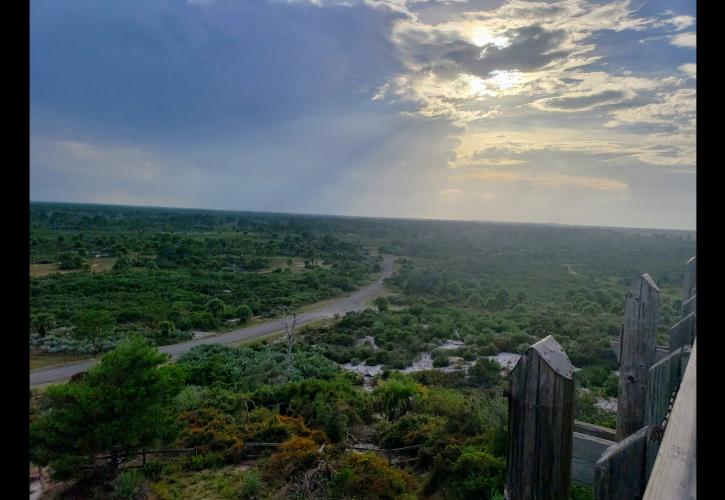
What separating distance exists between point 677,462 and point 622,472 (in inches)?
26.3

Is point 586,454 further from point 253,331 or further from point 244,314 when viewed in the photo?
point 244,314

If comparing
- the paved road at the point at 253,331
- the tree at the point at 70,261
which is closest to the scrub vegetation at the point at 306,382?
the paved road at the point at 253,331

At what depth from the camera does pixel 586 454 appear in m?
2.55

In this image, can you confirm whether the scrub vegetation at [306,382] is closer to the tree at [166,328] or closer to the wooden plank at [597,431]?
the tree at [166,328]

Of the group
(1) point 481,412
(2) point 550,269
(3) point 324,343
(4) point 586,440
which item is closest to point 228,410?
(1) point 481,412

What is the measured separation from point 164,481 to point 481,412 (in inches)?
220

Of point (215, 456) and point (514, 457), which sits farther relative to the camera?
point (215, 456)

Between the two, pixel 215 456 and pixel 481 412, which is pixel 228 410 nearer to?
pixel 215 456

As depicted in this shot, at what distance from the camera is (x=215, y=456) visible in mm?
8180

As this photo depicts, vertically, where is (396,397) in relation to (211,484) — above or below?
above

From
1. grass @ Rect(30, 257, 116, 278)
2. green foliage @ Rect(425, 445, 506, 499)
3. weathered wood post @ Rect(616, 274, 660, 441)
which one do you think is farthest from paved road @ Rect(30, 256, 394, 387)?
grass @ Rect(30, 257, 116, 278)

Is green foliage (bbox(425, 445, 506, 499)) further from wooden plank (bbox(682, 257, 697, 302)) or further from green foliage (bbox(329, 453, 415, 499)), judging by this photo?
wooden plank (bbox(682, 257, 697, 302))

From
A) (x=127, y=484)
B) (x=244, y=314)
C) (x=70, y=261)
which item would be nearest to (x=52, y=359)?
(x=244, y=314)

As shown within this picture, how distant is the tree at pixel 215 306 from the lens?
1037 inches
